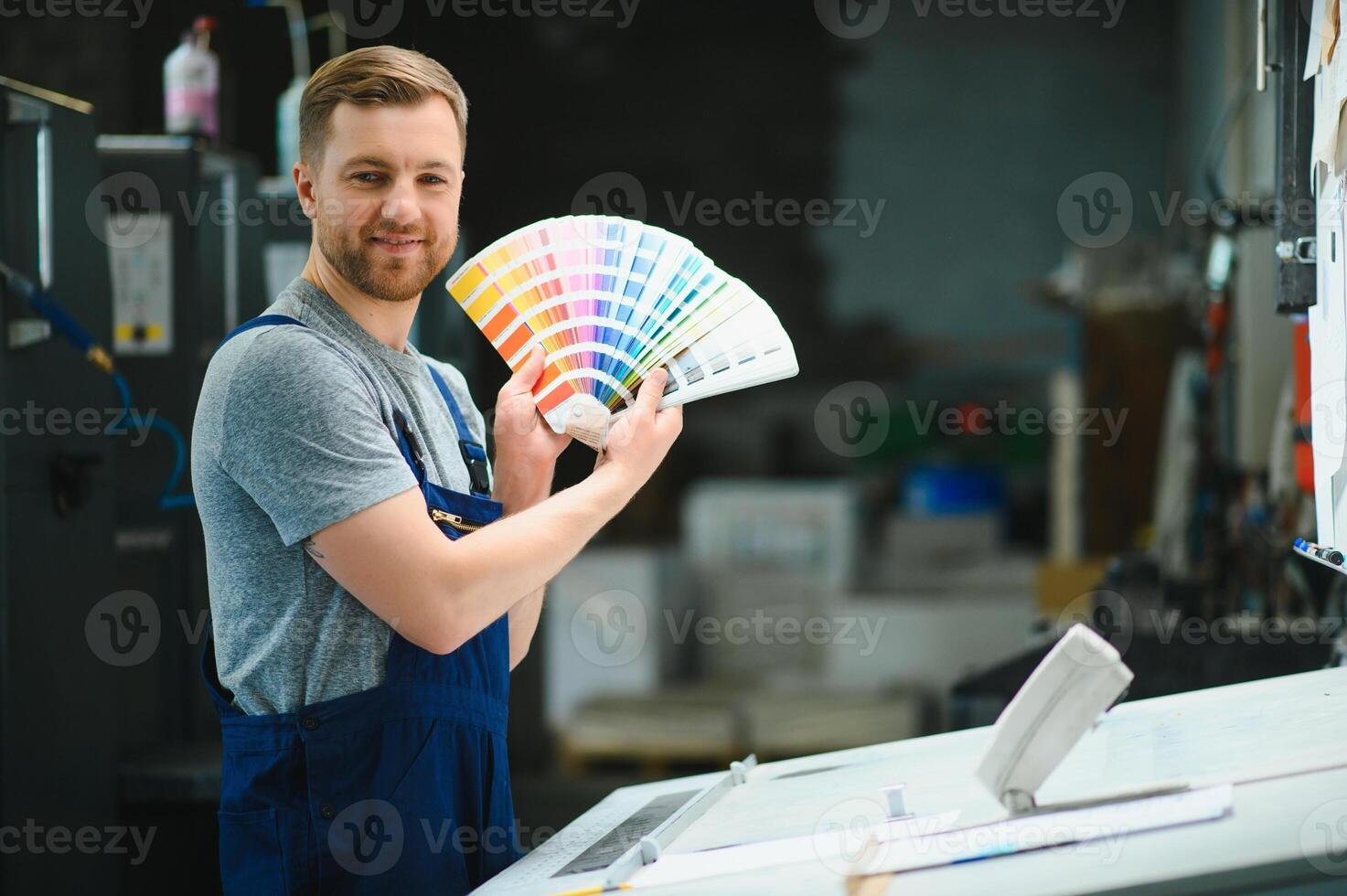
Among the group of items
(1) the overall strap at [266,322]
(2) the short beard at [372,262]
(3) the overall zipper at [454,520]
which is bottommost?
(3) the overall zipper at [454,520]

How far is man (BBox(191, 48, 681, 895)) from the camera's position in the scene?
1.29m

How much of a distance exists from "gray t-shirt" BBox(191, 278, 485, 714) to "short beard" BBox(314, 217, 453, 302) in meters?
0.05

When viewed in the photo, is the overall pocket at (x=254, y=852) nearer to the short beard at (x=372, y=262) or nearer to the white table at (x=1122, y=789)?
the white table at (x=1122, y=789)

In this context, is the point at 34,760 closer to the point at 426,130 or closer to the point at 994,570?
the point at 426,130

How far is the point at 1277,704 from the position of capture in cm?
141

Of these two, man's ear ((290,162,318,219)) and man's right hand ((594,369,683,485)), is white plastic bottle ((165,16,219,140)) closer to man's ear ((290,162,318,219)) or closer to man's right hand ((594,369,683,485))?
man's ear ((290,162,318,219))

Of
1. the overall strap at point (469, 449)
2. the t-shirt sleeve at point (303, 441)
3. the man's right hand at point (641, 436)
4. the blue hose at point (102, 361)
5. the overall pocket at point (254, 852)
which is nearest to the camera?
the t-shirt sleeve at point (303, 441)

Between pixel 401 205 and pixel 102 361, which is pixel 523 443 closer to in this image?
pixel 401 205

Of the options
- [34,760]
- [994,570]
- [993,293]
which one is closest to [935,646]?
[994,570]

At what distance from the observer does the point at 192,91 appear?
11.5 feet

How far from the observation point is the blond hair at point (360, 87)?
146 centimetres

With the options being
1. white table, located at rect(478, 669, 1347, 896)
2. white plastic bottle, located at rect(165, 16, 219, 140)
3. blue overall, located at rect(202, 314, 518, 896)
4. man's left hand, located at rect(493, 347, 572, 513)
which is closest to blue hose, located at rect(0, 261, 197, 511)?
white plastic bottle, located at rect(165, 16, 219, 140)

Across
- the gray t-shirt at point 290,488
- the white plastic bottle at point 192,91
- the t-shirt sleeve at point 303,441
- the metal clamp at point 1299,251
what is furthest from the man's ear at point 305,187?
the white plastic bottle at point 192,91

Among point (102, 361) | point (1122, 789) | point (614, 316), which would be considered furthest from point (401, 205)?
point (102, 361)
